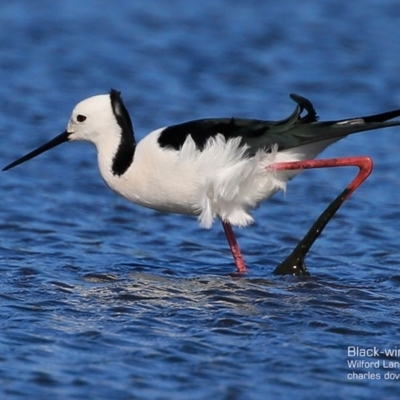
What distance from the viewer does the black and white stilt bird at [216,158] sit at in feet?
21.7

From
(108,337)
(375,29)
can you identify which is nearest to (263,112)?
(375,29)

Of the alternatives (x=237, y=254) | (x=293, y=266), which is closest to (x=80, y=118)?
(x=237, y=254)

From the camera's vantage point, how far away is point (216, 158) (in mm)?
6609

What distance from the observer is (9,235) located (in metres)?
7.58

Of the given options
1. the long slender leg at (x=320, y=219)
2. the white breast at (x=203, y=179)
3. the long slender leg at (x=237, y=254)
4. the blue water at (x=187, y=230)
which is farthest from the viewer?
the long slender leg at (x=237, y=254)

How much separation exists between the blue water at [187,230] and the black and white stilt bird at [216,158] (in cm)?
47

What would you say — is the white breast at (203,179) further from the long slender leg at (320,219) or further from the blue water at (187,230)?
the blue water at (187,230)

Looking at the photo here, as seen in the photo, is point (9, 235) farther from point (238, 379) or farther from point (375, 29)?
point (375, 29)

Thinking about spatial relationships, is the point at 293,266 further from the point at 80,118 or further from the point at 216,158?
the point at 80,118

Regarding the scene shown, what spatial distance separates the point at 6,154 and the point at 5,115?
48.5 inches

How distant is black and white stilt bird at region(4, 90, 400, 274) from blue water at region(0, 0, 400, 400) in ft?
1.54

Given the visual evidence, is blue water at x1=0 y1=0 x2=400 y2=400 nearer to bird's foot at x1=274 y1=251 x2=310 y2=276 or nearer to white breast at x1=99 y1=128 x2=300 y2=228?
bird's foot at x1=274 y1=251 x2=310 y2=276

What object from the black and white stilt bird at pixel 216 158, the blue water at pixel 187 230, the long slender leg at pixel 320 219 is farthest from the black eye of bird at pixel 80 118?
the long slender leg at pixel 320 219

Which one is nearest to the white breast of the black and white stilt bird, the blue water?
the black and white stilt bird
